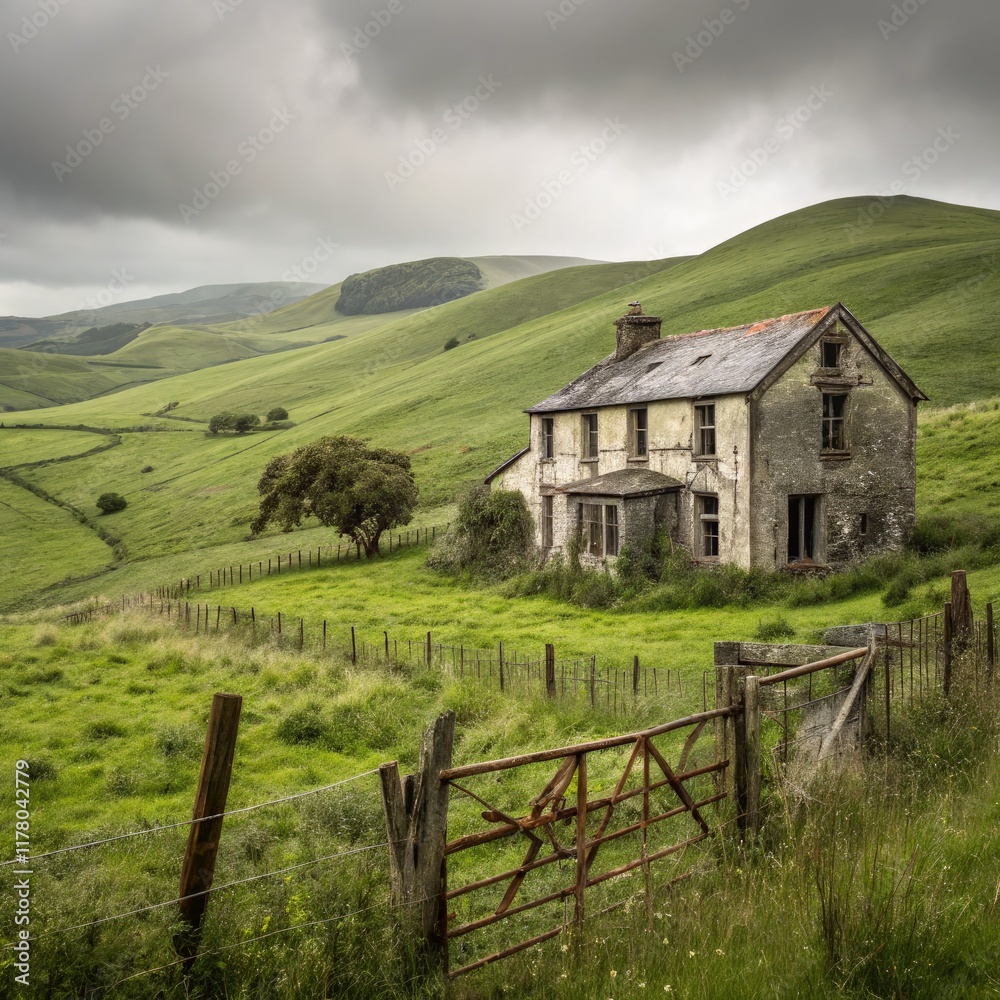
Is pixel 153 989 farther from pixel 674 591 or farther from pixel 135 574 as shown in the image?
pixel 135 574

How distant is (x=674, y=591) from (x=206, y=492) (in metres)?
50.1

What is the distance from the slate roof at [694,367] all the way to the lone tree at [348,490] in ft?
30.7

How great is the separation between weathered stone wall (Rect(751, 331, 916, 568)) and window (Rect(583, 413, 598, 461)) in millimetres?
8949

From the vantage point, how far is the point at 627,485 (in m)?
→ 30.5

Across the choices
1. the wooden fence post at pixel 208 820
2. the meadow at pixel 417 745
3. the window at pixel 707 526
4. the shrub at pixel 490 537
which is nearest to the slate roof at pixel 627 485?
the window at pixel 707 526

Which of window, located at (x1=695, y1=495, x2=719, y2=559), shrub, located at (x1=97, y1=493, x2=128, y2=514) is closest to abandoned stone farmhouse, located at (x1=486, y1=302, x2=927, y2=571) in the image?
window, located at (x1=695, y1=495, x2=719, y2=559)

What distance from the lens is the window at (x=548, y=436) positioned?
3781 cm

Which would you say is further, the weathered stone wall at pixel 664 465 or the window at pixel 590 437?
the window at pixel 590 437

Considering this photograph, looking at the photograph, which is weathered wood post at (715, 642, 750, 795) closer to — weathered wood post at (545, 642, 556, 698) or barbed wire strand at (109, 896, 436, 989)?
barbed wire strand at (109, 896, 436, 989)

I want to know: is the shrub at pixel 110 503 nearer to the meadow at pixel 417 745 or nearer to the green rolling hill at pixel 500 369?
the green rolling hill at pixel 500 369

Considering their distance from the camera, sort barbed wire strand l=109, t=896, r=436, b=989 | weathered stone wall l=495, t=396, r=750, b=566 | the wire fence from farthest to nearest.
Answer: weathered stone wall l=495, t=396, r=750, b=566 < the wire fence < barbed wire strand l=109, t=896, r=436, b=989

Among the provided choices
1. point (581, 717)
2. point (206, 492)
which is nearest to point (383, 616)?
point (581, 717)

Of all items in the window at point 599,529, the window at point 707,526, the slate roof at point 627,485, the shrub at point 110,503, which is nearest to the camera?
the window at point 707,526

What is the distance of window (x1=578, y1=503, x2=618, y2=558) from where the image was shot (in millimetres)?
31156
